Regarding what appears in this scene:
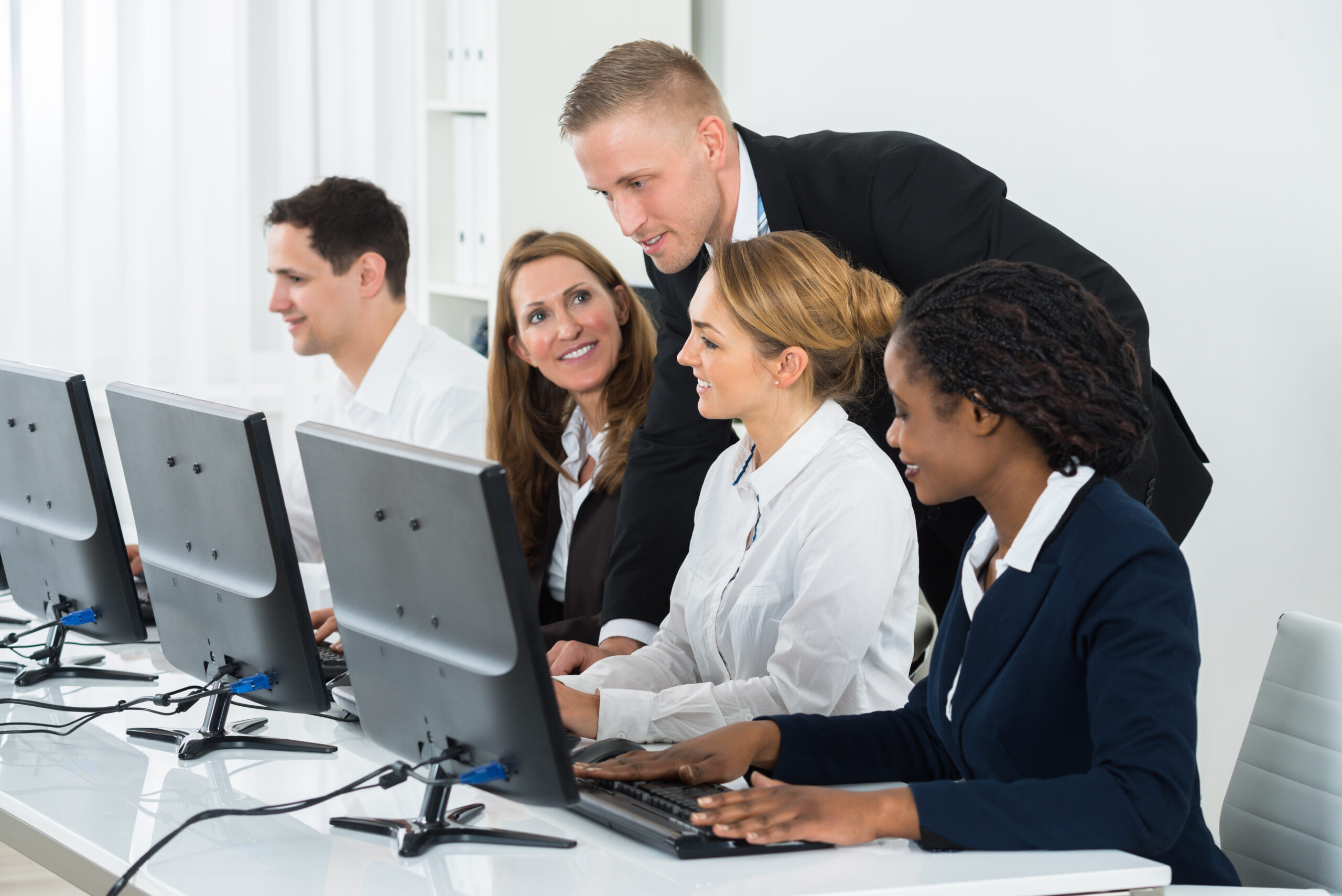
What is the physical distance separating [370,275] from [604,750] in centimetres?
157

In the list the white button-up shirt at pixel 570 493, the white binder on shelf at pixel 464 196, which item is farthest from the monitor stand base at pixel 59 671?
the white binder on shelf at pixel 464 196

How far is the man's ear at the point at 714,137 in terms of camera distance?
188cm

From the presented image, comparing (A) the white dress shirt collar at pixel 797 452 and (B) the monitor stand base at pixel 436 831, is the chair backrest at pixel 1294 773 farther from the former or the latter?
(B) the monitor stand base at pixel 436 831

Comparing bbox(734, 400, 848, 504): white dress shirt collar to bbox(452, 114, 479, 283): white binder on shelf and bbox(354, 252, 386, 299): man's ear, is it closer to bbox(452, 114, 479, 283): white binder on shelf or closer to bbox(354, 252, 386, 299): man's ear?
bbox(354, 252, 386, 299): man's ear

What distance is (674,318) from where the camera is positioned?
214 cm

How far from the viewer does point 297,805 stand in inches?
46.6

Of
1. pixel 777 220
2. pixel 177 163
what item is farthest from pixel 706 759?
pixel 177 163

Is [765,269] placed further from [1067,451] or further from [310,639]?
[310,639]

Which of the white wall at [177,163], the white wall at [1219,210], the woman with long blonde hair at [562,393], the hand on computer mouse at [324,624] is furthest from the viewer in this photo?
the white wall at [177,163]

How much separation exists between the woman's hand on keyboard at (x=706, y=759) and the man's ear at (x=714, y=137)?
0.91m

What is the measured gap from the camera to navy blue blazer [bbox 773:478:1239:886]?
107cm

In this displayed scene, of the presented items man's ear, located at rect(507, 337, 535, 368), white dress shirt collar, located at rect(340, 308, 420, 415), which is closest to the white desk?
man's ear, located at rect(507, 337, 535, 368)

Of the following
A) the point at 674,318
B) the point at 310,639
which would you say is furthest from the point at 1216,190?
the point at 310,639

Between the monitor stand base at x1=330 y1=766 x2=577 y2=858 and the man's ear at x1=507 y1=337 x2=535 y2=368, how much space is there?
1312 millimetres
